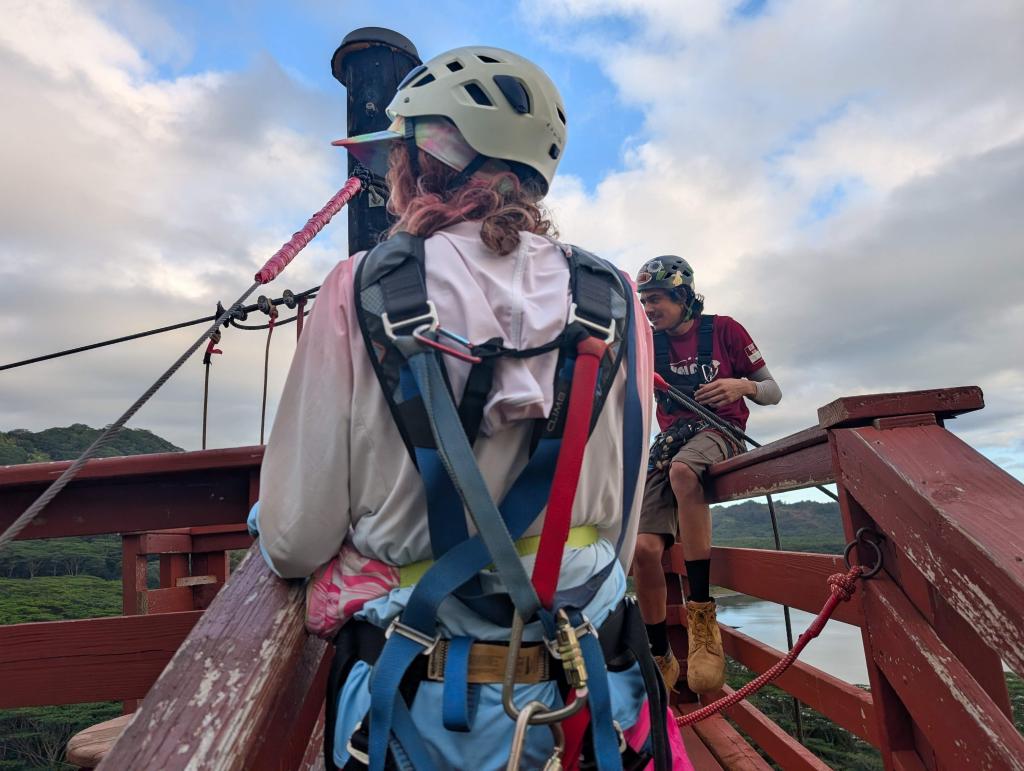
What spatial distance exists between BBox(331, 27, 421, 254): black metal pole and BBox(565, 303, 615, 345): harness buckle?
2490 mm

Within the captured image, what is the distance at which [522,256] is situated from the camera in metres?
1.41

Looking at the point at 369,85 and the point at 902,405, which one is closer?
the point at 902,405

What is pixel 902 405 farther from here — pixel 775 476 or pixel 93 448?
pixel 93 448

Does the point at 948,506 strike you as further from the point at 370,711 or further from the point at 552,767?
the point at 370,711

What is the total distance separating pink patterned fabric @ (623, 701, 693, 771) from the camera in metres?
1.29

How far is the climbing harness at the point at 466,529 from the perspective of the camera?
110 centimetres

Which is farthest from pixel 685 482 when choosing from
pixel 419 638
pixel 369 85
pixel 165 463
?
pixel 419 638

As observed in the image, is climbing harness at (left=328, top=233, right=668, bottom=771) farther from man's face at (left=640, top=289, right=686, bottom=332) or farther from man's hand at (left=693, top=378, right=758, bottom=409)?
man's face at (left=640, top=289, right=686, bottom=332)

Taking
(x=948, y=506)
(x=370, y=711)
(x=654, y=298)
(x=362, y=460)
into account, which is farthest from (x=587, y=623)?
(x=654, y=298)

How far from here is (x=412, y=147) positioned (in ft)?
5.73

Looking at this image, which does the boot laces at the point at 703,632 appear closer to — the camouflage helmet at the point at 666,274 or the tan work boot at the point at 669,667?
the tan work boot at the point at 669,667

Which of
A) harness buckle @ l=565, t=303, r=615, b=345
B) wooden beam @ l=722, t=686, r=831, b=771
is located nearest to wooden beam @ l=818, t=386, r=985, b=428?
harness buckle @ l=565, t=303, r=615, b=345

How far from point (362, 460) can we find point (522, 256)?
20.3 inches

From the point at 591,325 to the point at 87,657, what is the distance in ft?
6.58
